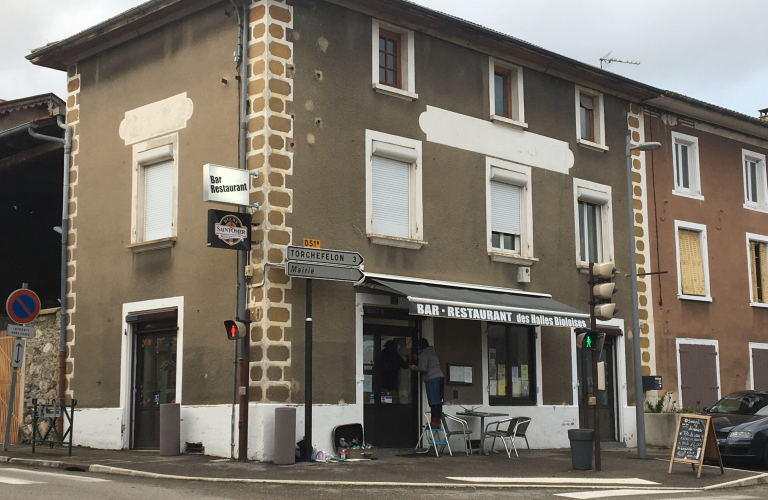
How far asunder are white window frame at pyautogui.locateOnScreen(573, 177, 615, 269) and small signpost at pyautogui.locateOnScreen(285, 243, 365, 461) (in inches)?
279

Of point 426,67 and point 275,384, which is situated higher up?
point 426,67

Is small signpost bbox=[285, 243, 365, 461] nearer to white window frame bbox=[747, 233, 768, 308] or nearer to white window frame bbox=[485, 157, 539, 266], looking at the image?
white window frame bbox=[485, 157, 539, 266]

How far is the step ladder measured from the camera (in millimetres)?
16328

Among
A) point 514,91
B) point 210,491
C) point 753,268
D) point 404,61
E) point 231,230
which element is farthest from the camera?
point 753,268

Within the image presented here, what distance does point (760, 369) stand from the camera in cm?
2434

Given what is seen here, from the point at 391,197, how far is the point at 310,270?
3117mm

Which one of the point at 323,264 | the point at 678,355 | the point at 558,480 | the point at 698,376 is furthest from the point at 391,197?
the point at 698,376

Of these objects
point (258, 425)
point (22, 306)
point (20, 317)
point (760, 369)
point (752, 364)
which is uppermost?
point (22, 306)

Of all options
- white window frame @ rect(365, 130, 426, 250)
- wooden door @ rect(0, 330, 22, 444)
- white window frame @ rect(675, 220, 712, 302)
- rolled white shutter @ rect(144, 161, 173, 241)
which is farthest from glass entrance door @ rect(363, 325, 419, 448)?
white window frame @ rect(675, 220, 712, 302)

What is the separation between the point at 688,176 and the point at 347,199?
11.0 meters

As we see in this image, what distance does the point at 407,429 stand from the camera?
56.0 feet

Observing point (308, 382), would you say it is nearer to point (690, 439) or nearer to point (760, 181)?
point (690, 439)

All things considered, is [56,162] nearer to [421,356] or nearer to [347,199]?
[347,199]

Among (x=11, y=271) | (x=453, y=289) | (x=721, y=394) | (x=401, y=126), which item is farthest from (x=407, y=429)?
(x=11, y=271)
